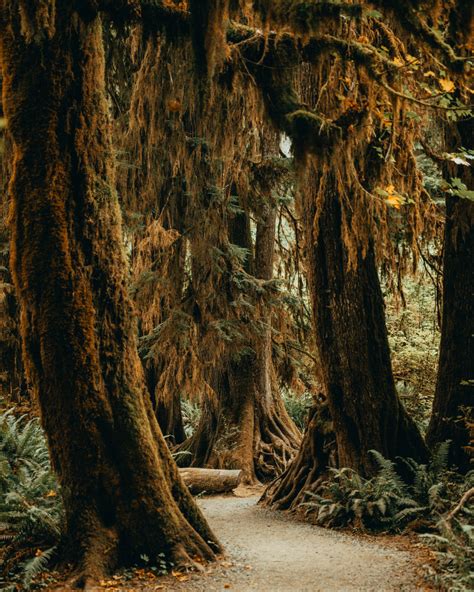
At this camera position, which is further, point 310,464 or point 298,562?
point 310,464

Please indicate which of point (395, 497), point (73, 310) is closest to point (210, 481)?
point (395, 497)

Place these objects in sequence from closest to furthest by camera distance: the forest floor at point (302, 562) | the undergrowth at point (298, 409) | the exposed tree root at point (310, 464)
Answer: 1. the forest floor at point (302, 562)
2. the exposed tree root at point (310, 464)
3. the undergrowth at point (298, 409)

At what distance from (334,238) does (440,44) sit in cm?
393

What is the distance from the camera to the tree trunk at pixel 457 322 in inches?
368

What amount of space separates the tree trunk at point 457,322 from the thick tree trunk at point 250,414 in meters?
4.41

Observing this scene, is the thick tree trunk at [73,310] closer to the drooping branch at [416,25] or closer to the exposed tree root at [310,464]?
the drooping branch at [416,25]

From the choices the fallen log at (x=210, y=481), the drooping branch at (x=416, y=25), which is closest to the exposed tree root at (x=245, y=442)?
the fallen log at (x=210, y=481)

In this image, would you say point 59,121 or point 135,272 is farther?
point 135,272

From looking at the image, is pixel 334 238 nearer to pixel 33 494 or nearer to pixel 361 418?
pixel 361 418

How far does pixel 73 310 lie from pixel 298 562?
347 cm

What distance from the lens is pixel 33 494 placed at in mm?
7203

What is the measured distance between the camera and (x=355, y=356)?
30.4ft

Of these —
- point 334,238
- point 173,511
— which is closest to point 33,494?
point 173,511

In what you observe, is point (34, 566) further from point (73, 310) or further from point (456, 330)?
point (456, 330)
